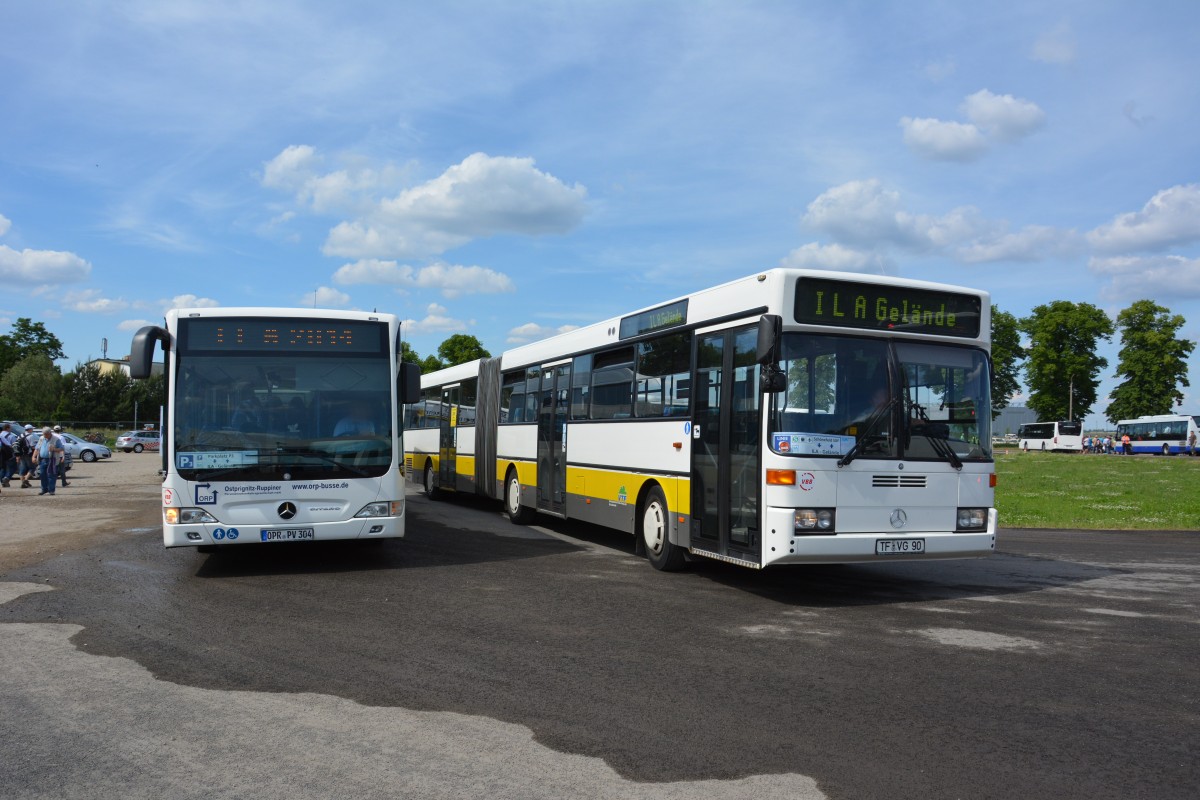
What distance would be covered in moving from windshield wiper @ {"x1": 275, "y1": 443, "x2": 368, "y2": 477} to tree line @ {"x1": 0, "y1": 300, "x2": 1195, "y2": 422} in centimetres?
7894

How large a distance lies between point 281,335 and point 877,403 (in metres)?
6.77

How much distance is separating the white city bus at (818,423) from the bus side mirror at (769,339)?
0.05 ft

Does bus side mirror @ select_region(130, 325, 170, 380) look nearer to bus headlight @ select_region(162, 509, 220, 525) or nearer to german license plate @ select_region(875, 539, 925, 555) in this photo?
bus headlight @ select_region(162, 509, 220, 525)

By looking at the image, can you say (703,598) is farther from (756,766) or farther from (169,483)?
(169,483)

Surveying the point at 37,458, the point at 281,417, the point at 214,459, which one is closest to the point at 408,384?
the point at 281,417

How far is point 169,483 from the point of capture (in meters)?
10.6

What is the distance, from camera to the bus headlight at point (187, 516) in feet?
34.4

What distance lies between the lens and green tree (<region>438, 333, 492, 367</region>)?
308ft

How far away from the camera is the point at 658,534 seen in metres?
11.8

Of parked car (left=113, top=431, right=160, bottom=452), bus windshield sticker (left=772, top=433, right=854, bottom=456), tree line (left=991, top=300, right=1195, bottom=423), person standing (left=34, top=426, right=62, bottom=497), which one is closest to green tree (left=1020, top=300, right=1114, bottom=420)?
tree line (left=991, top=300, right=1195, bottom=423)

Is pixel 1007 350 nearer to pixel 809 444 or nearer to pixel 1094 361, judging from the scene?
pixel 1094 361

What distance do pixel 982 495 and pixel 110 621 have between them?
330 inches

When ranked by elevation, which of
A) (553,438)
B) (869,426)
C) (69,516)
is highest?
(869,426)

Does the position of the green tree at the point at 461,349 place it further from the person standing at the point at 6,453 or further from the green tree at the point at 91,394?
the person standing at the point at 6,453
